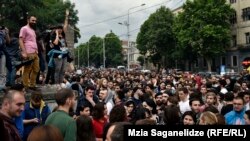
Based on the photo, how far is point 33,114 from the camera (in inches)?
261

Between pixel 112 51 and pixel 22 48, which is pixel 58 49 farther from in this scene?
pixel 112 51

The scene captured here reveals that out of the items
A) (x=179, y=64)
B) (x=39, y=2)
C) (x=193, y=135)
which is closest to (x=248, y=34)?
(x=179, y=64)

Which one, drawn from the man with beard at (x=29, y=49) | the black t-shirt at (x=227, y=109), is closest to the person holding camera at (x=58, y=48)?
the man with beard at (x=29, y=49)

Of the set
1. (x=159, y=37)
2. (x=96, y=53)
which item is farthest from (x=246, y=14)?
(x=96, y=53)

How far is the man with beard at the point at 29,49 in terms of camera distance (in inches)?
352

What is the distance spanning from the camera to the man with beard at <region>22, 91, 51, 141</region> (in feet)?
21.5

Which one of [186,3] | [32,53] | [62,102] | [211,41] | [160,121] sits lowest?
[160,121]

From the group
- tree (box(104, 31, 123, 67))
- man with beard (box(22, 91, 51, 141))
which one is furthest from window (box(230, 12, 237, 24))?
tree (box(104, 31, 123, 67))

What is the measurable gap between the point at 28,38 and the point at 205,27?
4969 cm

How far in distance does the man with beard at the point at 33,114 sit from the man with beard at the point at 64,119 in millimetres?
1335

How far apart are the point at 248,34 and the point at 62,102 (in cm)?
5814

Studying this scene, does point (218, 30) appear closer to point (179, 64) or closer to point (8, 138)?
point (179, 64)

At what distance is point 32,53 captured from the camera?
30.4 ft

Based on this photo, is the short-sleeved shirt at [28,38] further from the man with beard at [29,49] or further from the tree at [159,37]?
the tree at [159,37]
